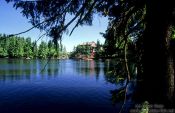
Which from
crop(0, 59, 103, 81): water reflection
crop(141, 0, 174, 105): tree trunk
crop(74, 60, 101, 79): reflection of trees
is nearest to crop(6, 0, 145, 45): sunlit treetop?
crop(141, 0, 174, 105): tree trunk

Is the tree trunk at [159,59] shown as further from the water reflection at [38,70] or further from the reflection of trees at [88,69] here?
the reflection of trees at [88,69]

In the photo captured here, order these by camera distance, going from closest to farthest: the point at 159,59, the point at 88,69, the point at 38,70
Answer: the point at 159,59 < the point at 38,70 < the point at 88,69

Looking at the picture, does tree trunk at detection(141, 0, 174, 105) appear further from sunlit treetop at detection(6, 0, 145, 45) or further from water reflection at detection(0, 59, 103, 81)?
water reflection at detection(0, 59, 103, 81)

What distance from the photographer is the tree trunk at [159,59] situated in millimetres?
3777

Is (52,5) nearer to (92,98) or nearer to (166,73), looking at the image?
(166,73)

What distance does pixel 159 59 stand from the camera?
3.79 m

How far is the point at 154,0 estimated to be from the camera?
3.92 meters

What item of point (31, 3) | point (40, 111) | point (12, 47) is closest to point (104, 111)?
point (40, 111)

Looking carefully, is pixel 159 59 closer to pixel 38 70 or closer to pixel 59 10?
pixel 59 10

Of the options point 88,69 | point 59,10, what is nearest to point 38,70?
point 88,69

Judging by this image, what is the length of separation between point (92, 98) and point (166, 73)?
24653mm

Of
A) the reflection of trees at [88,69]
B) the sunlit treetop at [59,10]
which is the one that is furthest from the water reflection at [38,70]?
the sunlit treetop at [59,10]

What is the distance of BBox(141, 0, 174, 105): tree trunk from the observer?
378cm

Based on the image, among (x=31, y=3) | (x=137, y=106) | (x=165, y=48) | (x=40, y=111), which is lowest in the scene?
(x=40, y=111)
